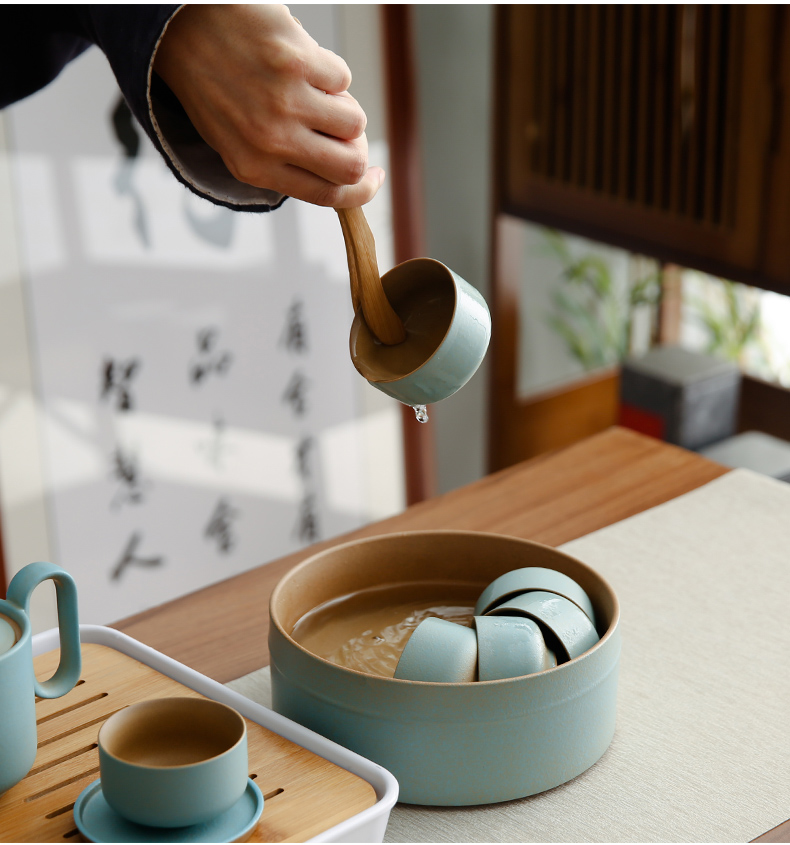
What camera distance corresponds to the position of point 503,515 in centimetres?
118

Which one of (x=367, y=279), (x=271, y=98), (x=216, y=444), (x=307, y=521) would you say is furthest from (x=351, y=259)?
(x=307, y=521)

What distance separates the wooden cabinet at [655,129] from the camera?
179 centimetres

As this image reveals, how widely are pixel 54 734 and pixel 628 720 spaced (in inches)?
17.0

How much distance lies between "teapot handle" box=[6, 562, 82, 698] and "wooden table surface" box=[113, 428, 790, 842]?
20 centimetres

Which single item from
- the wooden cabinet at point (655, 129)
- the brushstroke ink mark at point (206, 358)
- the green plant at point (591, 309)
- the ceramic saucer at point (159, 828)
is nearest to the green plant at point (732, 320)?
the green plant at point (591, 309)

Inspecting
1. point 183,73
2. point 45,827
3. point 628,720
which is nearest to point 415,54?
point 183,73

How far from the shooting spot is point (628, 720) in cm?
82

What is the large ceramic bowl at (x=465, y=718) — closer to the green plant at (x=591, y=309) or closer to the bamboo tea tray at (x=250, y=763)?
the bamboo tea tray at (x=250, y=763)

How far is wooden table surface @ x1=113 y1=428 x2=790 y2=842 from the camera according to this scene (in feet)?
3.15

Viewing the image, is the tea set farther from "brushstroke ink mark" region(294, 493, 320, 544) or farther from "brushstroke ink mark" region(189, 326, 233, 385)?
"brushstroke ink mark" region(294, 493, 320, 544)

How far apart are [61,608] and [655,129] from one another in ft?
5.41

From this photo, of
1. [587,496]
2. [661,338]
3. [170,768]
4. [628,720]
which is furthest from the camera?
[661,338]

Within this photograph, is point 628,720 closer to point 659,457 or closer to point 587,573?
point 587,573

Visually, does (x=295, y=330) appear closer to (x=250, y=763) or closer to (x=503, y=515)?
(x=503, y=515)
